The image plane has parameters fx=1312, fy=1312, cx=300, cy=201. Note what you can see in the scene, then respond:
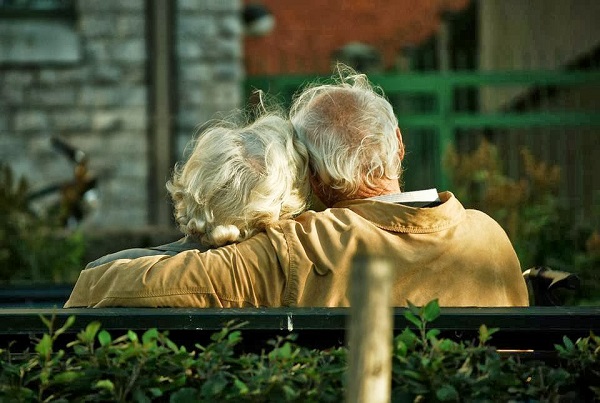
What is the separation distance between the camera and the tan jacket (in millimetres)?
2975

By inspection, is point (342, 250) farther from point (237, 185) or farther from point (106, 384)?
point (106, 384)

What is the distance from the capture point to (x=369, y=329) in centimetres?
197

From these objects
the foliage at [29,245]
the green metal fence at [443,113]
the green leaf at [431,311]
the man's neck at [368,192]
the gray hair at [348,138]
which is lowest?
the foliage at [29,245]

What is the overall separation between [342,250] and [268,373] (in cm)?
77

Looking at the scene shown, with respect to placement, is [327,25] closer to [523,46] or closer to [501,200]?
[523,46]

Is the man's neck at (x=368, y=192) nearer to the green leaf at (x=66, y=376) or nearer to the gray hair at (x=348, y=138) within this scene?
the gray hair at (x=348, y=138)

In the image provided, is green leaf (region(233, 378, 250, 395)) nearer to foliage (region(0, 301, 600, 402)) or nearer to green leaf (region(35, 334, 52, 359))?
foliage (region(0, 301, 600, 402))

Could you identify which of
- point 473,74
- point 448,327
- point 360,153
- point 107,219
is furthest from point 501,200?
point 448,327

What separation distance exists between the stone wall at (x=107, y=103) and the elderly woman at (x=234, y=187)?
6730 mm

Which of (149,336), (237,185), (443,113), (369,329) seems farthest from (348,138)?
(443,113)

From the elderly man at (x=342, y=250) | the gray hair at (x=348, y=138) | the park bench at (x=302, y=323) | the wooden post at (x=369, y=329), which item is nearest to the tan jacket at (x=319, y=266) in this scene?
the elderly man at (x=342, y=250)

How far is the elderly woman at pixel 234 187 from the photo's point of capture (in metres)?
3.16

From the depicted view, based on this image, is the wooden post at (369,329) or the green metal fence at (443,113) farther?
the green metal fence at (443,113)

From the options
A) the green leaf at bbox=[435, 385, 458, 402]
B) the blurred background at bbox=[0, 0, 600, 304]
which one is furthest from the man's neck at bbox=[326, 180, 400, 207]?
the blurred background at bbox=[0, 0, 600, 304]
